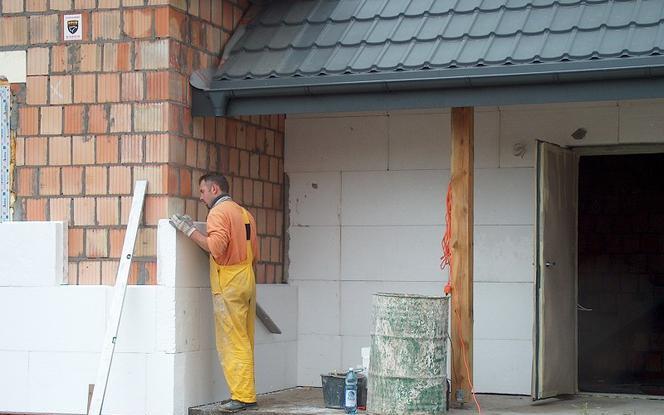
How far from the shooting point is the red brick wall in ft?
29.2

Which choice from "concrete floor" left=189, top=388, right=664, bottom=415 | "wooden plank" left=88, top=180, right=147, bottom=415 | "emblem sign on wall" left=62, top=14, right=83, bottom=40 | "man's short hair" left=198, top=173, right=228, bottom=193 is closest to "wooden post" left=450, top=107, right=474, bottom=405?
"concrete floor" left=189, top=388, right=664, bottom=415

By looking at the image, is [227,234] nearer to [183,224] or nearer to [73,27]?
[183,224]

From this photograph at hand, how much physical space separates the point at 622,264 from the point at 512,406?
626 centimetres

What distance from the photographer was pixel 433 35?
29.3 feet

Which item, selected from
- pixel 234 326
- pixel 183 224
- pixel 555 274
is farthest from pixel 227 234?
pixel 555 274

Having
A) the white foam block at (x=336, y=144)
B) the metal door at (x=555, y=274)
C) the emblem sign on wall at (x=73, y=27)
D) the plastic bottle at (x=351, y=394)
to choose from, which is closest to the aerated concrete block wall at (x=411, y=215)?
the white foam block at (x=336, y=144)

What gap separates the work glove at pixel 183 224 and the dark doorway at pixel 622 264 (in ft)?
24.5

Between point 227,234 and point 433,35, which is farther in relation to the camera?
point 433,35

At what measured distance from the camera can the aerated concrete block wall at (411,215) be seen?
989 cm

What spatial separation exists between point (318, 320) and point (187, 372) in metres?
2.04

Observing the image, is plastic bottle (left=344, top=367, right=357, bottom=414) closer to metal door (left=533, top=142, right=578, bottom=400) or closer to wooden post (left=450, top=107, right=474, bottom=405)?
wooden post (left=450, top=107, right=474, bottom=405)

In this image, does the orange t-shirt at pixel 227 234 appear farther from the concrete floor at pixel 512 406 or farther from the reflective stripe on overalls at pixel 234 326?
the concrete floor at pixel 512 406

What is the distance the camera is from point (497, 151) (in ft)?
33.0

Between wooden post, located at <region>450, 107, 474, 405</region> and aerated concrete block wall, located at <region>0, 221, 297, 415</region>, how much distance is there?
1989mm
